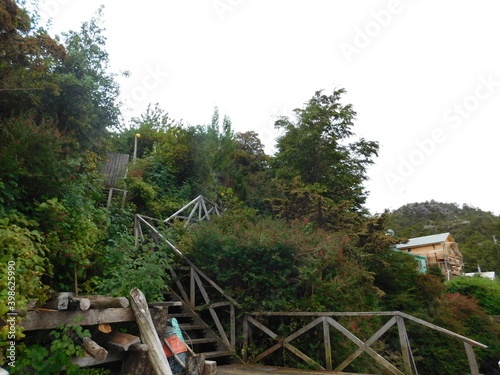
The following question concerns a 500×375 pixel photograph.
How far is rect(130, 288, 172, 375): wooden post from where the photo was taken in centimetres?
329

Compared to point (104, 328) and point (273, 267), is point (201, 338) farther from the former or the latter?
point (104, 328)

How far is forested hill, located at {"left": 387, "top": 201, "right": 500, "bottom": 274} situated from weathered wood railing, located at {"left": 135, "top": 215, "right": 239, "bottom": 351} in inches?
664

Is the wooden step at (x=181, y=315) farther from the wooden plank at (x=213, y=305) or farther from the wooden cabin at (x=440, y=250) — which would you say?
the wooden cabin at (x=440, y=250)

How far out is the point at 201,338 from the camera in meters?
5.19

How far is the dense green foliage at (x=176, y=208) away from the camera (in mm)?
4137

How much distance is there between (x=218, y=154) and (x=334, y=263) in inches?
347

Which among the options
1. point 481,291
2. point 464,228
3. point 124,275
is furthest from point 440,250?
point 124,275

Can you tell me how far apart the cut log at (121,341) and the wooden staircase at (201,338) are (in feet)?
5.05

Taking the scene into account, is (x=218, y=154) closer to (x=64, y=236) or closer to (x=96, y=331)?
(x=64, y=236)

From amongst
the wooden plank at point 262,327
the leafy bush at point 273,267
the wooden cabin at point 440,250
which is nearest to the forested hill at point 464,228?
the wooden cabin at point 440,250

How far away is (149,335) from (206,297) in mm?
2143

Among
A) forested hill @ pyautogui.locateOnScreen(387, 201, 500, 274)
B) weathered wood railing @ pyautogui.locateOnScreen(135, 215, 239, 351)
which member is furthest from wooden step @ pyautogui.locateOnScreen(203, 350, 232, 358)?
forested hill @ pyautogui.locateOnScreen(387, 201, 500, 274)

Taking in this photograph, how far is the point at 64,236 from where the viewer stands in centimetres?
428

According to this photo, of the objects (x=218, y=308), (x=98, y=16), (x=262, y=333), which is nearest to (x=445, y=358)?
(x=262, y=333)
